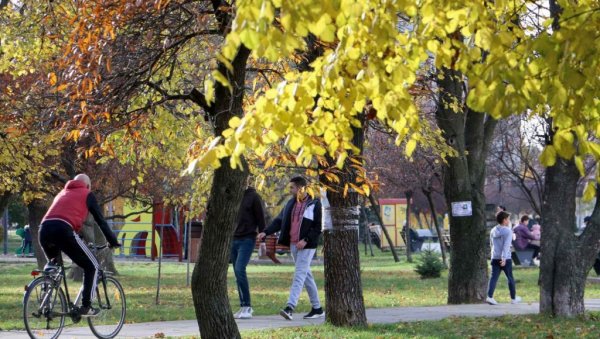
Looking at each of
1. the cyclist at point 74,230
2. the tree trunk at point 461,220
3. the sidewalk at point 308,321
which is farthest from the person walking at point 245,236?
the tree trunk at point 461,220

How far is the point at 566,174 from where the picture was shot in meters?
13.8

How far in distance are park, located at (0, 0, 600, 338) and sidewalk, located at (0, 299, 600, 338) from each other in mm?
46

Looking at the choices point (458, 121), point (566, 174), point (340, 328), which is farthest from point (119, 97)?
point (458, 121)

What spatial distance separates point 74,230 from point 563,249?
6.11 m

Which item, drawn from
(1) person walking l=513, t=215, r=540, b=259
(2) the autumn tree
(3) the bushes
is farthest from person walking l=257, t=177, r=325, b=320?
(1) person walking l=513, t=215, r=540, b=259

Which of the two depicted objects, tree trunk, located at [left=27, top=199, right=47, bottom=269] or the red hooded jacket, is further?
tree trunk, located at [left=27, top=199, right=47, bottom=269]

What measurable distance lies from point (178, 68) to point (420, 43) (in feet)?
25.3

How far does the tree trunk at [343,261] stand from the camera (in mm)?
12406

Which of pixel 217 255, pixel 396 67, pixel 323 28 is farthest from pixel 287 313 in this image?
pixel 323 28

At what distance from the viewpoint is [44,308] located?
11.8 m

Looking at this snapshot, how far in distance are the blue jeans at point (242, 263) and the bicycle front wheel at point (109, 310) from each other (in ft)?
7.02

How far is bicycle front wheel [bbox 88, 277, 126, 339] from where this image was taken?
1234cm

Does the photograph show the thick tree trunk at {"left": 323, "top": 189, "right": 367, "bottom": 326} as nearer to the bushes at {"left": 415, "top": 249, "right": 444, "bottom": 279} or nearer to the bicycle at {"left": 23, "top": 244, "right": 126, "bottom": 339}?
the bicycle at {"left": 23, "top": 244, "right": 126, "bottom": 339}

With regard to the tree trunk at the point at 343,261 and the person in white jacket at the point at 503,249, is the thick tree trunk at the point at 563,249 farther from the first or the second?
the person in white jacket at the point at 503,249
